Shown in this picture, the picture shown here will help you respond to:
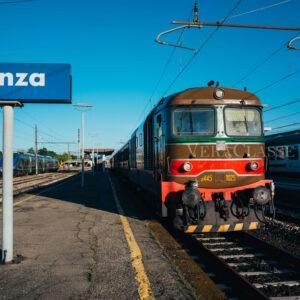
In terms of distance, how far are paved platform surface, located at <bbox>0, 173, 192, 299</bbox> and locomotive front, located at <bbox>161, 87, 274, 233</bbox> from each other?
4.14 feet

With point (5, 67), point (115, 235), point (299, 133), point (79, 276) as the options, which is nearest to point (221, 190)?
point (115, 235)

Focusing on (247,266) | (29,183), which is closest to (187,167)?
(247,266)

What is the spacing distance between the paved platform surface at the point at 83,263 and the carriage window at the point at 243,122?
9.89ft

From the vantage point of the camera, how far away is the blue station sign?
6488mm

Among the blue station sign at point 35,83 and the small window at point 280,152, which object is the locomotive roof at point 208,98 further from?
the small window at point 280,152

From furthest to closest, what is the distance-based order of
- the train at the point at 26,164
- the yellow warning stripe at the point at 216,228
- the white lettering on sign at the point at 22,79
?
1. the train at the point at 26,164
2. the yellow warning stripe at the point at 216,228
3. the white lettering on sign at the point at 22,79

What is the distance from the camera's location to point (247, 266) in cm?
648

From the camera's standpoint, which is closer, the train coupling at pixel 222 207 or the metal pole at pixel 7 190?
the metal pole at pixel 7 190

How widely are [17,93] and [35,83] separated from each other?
1.06ft

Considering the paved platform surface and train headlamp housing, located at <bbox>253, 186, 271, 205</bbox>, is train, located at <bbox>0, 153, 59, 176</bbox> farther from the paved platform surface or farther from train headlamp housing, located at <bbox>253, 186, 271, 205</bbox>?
train headlamp housing, located at <bbox>253, 186, 271, 205</bbox>

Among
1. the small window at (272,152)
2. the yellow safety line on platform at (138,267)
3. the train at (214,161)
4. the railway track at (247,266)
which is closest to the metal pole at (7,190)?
the yellow safety line on platform at (138,267)

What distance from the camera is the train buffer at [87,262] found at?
504 cm

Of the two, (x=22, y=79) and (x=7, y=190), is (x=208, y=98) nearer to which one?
(x=22, y=79)

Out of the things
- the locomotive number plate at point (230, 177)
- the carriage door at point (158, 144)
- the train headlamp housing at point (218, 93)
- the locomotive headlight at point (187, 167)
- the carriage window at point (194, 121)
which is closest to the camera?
the locomotive headlight at point (187, 167)
